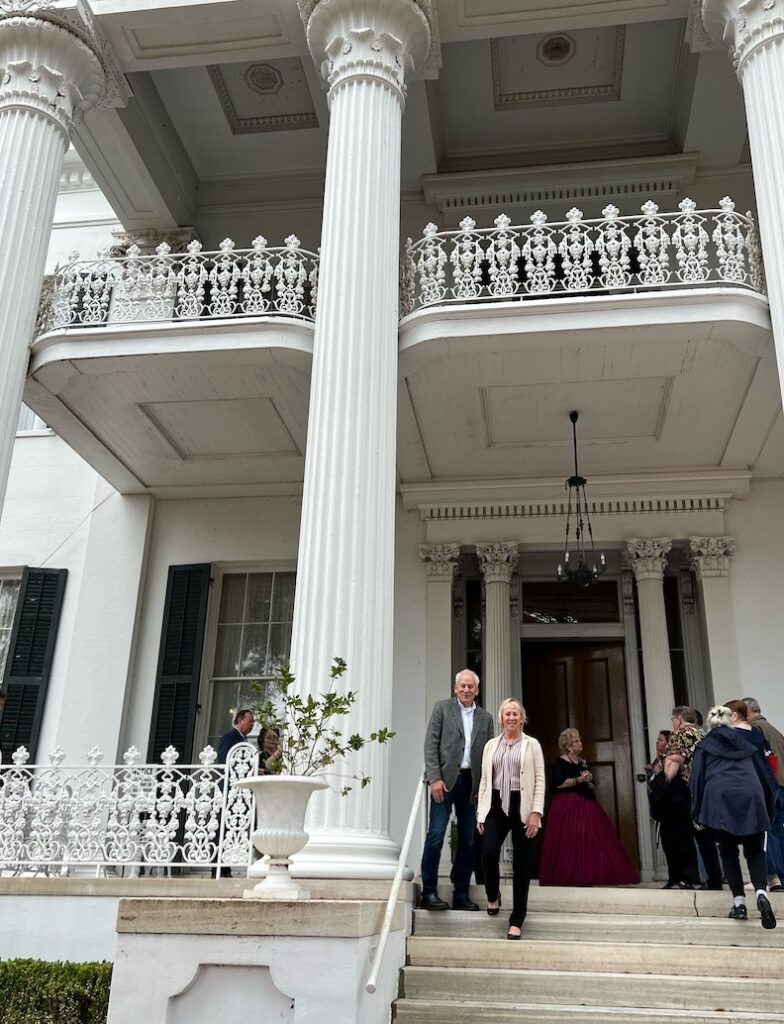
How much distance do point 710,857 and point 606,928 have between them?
149 centimetres

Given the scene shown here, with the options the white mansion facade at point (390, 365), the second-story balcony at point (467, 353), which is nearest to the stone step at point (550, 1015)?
the white mansion facade at point (390, 365)

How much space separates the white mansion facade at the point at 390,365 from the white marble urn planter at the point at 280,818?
5.57 feet

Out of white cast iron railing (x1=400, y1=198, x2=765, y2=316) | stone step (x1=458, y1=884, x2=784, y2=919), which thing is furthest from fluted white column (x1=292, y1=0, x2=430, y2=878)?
stone step (x1=458, y1=884, x2=784, y2=919)

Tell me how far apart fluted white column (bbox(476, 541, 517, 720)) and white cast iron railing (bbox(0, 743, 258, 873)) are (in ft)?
13.6

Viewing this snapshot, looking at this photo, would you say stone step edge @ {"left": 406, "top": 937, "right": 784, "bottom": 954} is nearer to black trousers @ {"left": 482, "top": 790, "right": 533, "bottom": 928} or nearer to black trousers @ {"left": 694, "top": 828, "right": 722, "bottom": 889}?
black trousers @ {"left": 482, "top": 790, "right": 533, "bottom": 928}

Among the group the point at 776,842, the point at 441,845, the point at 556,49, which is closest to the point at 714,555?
the point at 776,842

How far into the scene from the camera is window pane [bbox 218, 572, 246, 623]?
12.0m

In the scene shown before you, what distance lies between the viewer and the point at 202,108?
39.7ft

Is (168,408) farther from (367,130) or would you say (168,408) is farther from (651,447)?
(651,447)

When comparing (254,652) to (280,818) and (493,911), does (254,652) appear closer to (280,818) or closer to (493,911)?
(493,911)

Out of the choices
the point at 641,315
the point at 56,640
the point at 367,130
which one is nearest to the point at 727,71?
the point at 641,315

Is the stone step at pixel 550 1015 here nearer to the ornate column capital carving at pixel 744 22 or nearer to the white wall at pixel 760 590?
the white wall at pixel 760 590

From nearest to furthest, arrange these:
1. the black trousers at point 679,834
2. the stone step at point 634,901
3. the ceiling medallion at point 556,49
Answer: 1. the stone step at point 634,901
2. the black trousers at point 679,834
3. the ceiling medallion at point 556,49

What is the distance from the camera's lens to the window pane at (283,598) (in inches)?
467
